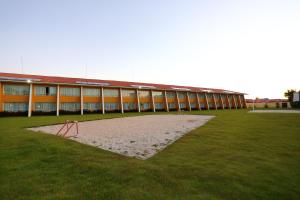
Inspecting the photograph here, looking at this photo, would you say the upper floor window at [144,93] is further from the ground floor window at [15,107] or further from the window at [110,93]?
the ground floor window at [15,107]

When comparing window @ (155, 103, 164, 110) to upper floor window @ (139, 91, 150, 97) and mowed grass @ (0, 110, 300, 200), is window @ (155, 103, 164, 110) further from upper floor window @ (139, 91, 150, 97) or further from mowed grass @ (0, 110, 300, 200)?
mowed grass @ (0, 110, 300, 200)

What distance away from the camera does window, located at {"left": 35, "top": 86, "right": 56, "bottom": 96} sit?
38.1 m

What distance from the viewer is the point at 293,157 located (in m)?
8.31

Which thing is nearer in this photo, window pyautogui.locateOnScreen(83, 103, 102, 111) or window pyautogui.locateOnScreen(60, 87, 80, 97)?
window pyautogui.locateOnScreen(60, 87, 80, 97)

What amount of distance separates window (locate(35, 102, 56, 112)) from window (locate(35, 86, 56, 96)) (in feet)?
6.37

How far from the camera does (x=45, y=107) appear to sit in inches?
1529

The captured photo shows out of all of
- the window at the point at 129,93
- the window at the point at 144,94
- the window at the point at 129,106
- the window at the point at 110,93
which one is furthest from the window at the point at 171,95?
the window at the point at 110,93

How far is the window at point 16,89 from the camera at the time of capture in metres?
35.4

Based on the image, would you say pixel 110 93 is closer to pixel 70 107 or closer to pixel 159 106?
pixel 70 107

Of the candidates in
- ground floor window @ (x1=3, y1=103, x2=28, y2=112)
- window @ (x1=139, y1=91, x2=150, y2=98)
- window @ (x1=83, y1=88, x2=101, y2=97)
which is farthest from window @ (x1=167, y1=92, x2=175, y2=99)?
ground floor window @ (x1=3, y1=103, x2=28, y2=112)

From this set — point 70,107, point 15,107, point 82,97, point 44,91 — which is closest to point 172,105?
point 82,97

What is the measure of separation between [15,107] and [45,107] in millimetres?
4827

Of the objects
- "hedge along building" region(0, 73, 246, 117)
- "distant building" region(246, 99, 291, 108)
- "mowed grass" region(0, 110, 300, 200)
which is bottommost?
"mowed grass" region(0, 110, 300, 200)

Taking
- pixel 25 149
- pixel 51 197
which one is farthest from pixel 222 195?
pixel 25 149
